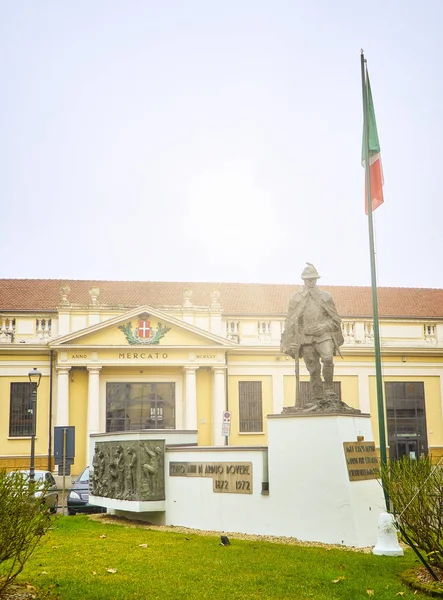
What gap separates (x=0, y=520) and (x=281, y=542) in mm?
6305

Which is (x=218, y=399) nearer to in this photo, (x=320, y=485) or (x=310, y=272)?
(x=310, y=272)

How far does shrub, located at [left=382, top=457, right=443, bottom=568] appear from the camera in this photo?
8.55 metres

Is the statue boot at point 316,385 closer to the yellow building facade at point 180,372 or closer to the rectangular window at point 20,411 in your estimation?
the yellow building facade at point 180,372

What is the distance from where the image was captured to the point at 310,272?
1433 centimetres

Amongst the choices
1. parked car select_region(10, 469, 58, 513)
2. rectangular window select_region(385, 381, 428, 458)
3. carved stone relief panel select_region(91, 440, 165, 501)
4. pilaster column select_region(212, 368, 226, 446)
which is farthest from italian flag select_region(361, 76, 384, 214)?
rectangular window select_region(385, 381, 428, 458)

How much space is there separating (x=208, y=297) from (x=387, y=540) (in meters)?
28.2

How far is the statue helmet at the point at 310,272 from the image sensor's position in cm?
1426

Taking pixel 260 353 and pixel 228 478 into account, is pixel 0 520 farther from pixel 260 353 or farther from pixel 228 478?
pixel 260 353

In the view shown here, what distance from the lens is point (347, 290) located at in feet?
136

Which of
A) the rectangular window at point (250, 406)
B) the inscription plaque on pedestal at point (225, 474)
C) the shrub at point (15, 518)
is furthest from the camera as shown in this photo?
the rectangular window at point (250, 406)

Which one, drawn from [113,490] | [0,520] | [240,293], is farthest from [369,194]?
[240,293]

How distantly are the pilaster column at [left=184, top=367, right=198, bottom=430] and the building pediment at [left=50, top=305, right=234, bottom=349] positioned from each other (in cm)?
122

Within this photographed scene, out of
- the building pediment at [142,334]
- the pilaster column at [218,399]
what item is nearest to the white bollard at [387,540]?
the building pediment at [142,334]

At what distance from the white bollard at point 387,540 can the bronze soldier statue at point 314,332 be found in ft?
9.93
